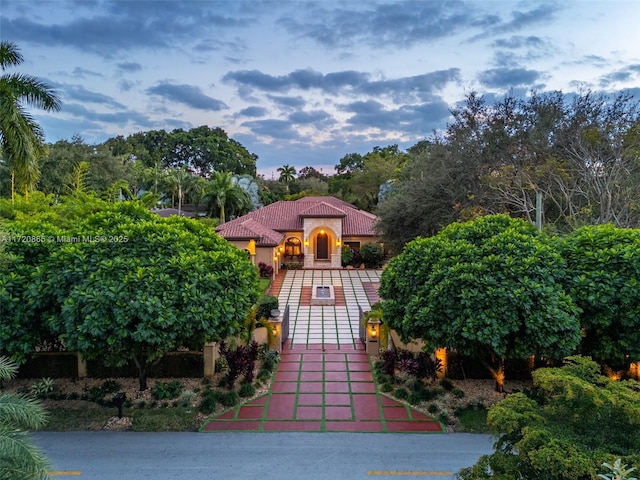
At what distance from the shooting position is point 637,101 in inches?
639

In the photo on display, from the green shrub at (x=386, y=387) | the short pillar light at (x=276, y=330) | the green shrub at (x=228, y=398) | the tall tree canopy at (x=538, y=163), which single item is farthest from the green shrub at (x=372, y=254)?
the green shrub at (x=228, y=398)

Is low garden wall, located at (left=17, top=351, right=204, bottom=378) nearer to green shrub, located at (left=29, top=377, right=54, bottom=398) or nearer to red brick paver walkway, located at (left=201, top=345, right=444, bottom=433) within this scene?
green shrub, located at (left=29, top=377, right=54, bottom=398)

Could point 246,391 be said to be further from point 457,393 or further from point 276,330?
point 457,393

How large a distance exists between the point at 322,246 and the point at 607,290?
24.4 metres

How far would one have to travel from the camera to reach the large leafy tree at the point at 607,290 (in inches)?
339

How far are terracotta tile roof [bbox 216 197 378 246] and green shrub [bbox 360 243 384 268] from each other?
1.20 m

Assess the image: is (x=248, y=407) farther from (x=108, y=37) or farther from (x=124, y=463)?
(x=108, y=37)

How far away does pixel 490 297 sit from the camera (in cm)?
862

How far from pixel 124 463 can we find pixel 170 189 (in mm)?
44044

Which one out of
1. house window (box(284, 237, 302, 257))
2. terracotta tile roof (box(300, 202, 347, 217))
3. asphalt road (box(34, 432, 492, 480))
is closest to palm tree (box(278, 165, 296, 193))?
house window (box(284, 237, 302, 257))

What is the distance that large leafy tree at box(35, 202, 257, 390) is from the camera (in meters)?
8.38

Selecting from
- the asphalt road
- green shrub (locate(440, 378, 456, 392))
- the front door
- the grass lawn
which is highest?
the front door

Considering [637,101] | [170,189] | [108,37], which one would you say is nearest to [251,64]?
[108,37]

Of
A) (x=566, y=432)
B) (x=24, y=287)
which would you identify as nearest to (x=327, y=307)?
(x=24, y=287)
